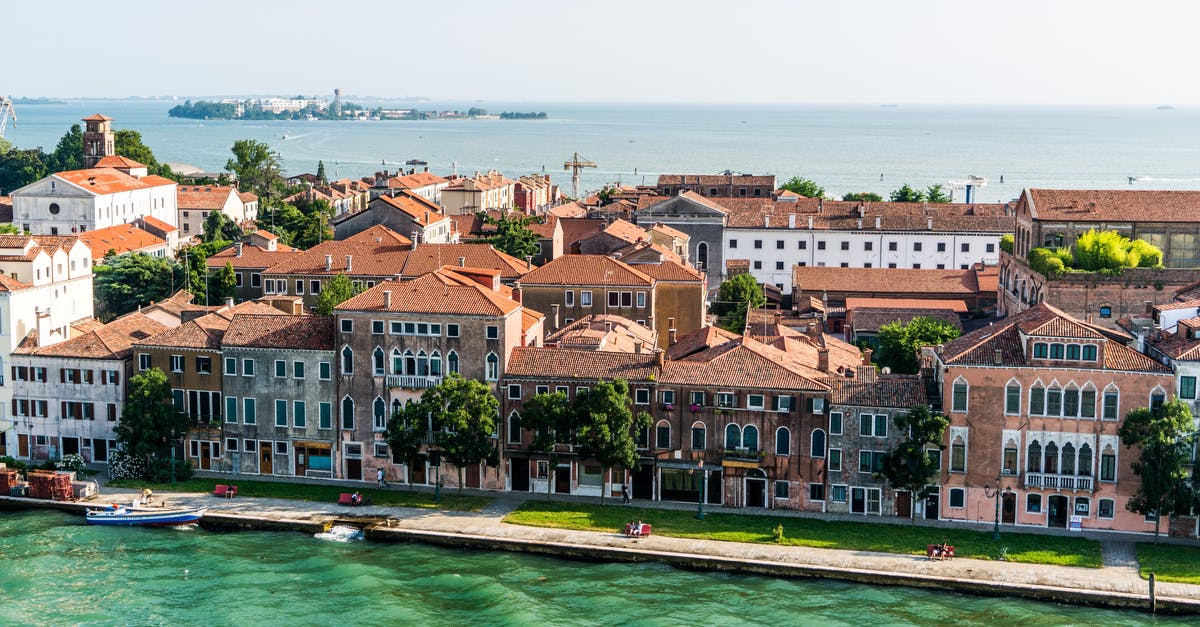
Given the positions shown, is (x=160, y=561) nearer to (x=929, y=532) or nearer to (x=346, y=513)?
(x=346, y=513)

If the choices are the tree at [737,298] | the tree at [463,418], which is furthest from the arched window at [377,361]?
the tree at [737,298]

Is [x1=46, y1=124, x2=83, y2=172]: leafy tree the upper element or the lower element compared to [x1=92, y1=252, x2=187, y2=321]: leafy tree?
upper

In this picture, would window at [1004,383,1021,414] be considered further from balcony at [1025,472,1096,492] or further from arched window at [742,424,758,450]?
arched window at [742,424,758,450]

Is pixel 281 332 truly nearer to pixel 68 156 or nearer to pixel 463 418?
pixel 463 418

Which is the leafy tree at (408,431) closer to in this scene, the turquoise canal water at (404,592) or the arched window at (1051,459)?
the turquoise canal water at (404,592)

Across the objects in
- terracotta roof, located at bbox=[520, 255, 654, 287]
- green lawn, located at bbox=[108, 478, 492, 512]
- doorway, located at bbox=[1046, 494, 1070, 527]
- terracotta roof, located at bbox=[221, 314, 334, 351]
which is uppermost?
terracotta roof, located at bbox=[520, 255, 654, 287]

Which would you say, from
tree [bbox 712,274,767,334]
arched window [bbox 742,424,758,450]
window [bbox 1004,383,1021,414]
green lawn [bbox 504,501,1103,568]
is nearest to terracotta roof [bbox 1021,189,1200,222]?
tree [bbox 712,274,767,334]
